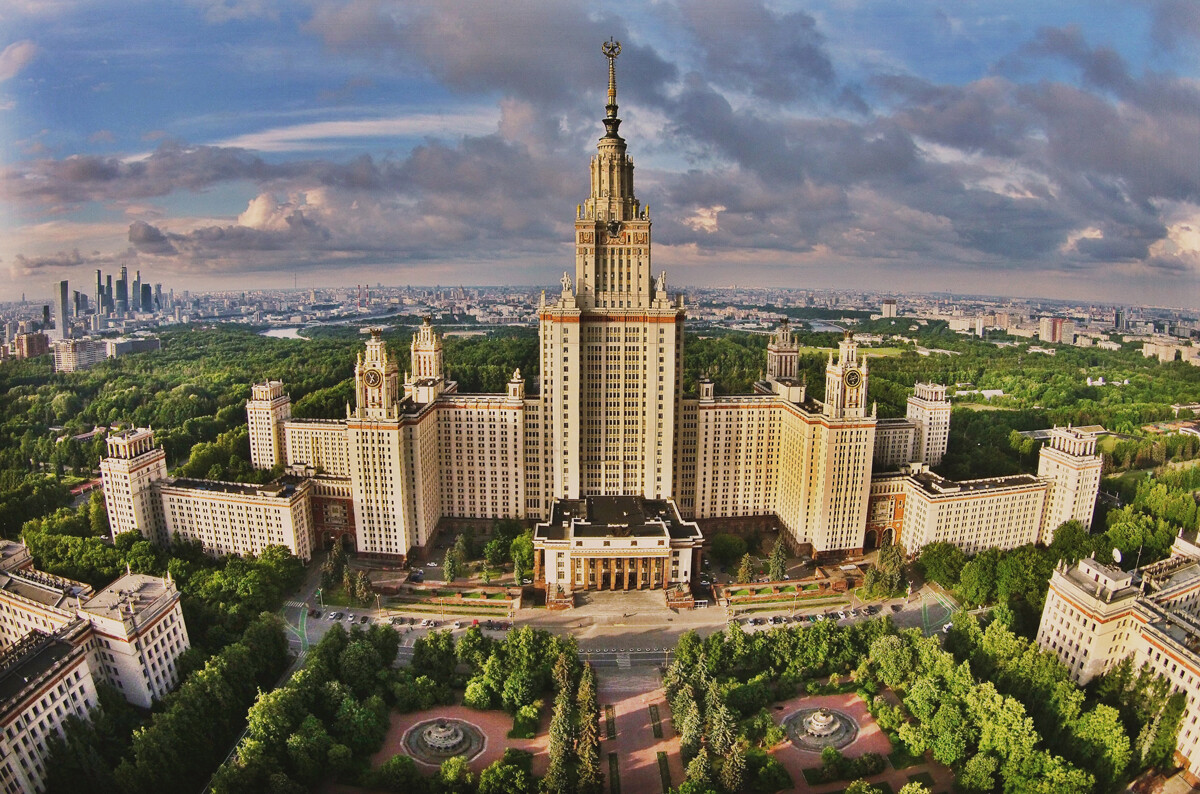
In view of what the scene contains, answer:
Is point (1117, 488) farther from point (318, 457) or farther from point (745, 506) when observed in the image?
point (318, 457)

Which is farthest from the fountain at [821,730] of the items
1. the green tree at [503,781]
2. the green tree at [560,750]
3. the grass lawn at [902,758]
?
the green tree at [503,781]

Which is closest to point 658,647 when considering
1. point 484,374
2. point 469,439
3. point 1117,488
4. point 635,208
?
point 469,439

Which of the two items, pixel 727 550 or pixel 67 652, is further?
pixel 727 550

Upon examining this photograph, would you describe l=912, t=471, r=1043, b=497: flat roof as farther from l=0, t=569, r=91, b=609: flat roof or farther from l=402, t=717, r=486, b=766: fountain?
l=0, t=569, r=91, b=609: flat roof

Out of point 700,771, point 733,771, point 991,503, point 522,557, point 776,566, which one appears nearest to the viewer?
point 700,771

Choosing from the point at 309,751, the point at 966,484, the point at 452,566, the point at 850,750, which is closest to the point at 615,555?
the point at 452,566

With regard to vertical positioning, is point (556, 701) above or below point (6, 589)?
below

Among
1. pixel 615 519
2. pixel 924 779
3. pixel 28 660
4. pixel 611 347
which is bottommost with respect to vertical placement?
pixel 924 779

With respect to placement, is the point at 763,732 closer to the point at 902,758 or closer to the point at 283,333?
the point at 902,758
